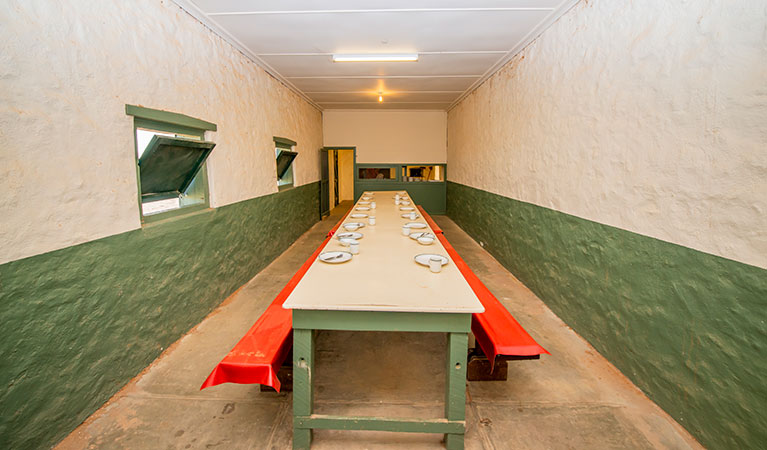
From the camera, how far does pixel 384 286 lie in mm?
1965

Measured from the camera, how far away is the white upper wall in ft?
31.9

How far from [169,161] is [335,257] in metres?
1.83

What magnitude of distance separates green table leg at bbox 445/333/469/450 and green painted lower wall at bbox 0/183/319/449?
2184 millimetres

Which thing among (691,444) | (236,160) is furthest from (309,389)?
(236,160)

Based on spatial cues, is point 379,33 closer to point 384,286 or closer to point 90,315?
point 384,286

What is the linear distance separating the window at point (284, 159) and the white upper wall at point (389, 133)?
10.1 ft

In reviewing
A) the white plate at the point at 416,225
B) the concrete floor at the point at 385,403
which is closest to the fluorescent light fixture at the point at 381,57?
the white plate at the point at 416,225

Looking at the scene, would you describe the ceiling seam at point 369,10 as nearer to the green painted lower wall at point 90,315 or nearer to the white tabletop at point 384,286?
the green painted lower wall at point 90,315

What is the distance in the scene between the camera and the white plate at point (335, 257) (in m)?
2.39

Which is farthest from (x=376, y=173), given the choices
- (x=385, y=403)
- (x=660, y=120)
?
(x=385, y=403)

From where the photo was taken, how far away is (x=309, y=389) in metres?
1.90

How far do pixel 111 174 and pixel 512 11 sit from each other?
3.77 meters

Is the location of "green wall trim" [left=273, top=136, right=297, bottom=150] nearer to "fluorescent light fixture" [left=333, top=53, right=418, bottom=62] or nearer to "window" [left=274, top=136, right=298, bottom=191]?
"window" [left=274, top=136, right=298, bottom=191]

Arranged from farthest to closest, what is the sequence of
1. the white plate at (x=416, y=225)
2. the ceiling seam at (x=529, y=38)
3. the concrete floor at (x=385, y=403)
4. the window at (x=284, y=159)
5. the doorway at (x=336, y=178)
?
the doorway at (x=336, y=178) < the window at (x=284, y=159) < the white plate at (x=416, y=225) < the ceiling seam at (x=529, y=38) < the concrete floor at (x=385, y=403)
